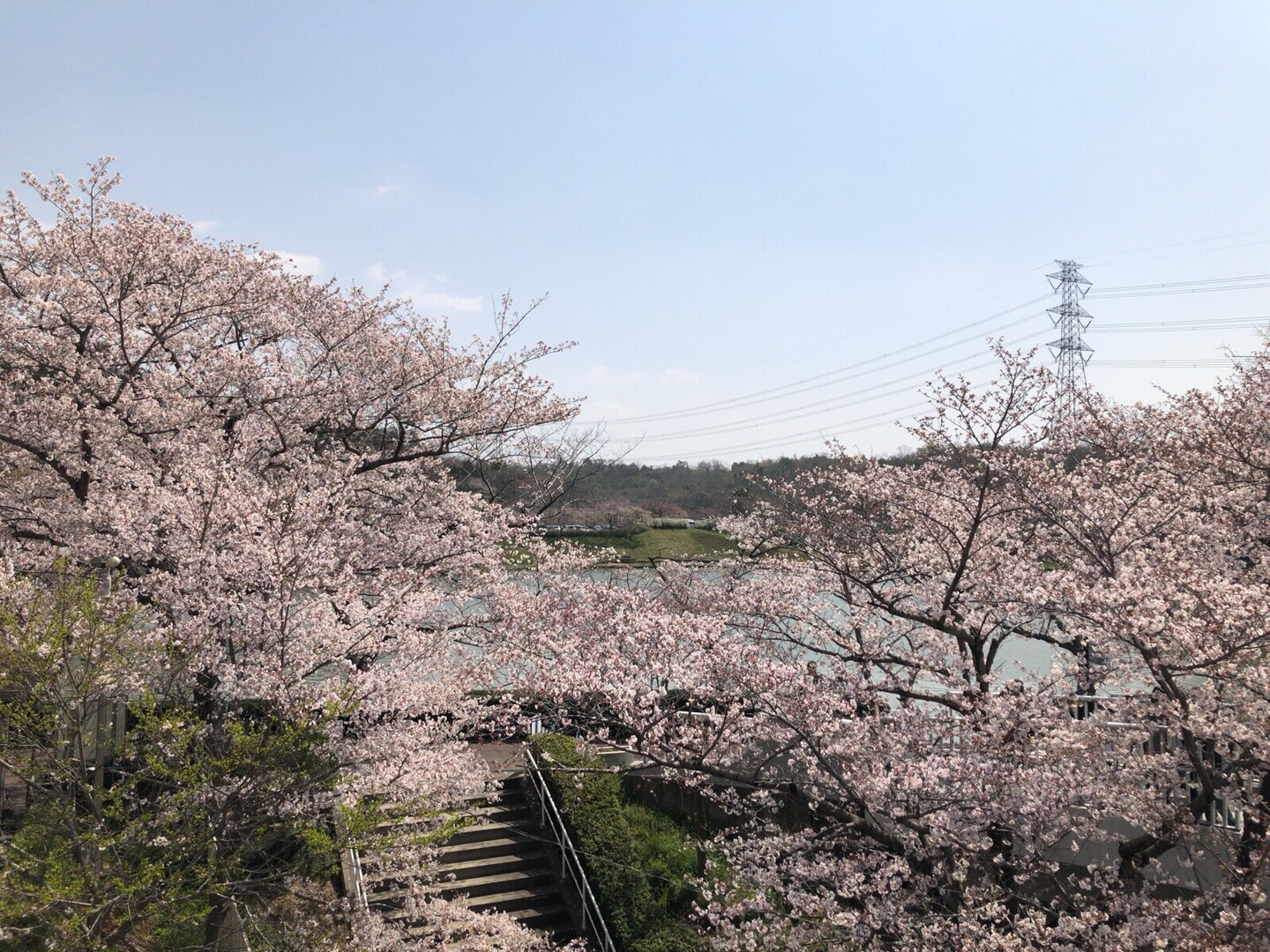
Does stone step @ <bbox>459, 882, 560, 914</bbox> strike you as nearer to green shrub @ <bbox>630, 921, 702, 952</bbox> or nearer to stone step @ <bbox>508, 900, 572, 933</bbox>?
stone step @ <bbox>508, 900, 572, 933</bbox>

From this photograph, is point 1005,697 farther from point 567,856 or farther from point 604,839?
point 567,856

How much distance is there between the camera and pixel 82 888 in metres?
6.55

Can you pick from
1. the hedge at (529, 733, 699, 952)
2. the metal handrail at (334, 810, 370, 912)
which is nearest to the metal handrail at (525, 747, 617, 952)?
the hedge at (529, 733, 699, 952)

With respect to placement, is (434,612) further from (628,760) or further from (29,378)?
(29,378)

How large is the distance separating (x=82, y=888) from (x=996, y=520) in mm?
9546

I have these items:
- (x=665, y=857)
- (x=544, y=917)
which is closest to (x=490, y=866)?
(x=544, y=917)

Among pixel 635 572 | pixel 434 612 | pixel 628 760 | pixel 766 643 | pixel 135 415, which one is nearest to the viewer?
pixel 766 643

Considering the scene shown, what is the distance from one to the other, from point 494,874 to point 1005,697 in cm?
835

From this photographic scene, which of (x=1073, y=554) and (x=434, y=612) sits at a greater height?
(x=1073, y=554)

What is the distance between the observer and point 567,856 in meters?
12.0

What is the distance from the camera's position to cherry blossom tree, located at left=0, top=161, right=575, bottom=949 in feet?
27.9

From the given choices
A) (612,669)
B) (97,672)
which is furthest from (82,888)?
(612,669)

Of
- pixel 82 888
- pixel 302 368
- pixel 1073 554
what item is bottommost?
pixel 82 888

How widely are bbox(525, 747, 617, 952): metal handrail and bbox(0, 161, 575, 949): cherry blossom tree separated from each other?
1.25 metres
